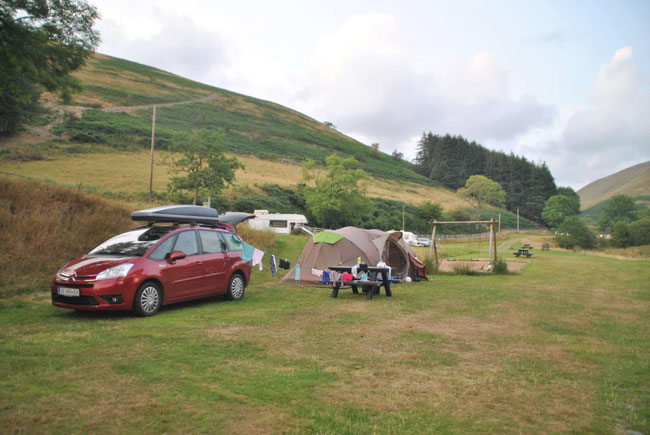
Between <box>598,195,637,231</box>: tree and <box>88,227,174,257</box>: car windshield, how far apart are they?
106m

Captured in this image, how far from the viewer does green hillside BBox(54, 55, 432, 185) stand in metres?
66.5

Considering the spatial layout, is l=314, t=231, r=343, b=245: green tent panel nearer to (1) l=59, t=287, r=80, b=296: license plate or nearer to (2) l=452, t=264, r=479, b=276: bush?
(2) l=452, t=264, r=479, b=276: bush

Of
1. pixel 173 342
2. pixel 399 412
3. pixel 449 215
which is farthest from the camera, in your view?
pixel 449 215

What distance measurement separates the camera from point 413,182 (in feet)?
353

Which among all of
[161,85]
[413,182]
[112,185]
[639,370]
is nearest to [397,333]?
[639,370]

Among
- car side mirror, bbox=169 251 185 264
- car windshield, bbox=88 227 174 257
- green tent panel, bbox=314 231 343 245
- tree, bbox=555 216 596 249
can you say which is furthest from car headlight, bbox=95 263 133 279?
tree, bbox=555 216 596 249

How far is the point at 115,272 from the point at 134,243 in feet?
3.92

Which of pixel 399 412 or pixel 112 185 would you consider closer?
pixel 399 412

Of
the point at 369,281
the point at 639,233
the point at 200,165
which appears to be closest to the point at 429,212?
the point at 639,233

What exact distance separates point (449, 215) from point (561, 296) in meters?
69.2

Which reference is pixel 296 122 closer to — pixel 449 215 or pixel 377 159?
pixel 377 159

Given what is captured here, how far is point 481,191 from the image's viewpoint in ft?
287

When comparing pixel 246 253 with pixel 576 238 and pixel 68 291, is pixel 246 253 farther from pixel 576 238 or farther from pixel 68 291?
pixel 576 238

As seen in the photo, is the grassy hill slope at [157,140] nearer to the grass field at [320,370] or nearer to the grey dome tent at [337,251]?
the grey dome tent at [337,251]
